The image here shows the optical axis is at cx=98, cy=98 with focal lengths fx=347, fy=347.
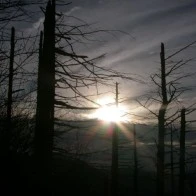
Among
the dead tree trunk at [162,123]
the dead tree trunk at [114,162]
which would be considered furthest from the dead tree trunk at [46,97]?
the dead tree trunk at [114,162]

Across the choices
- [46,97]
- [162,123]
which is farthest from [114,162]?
[46,97]

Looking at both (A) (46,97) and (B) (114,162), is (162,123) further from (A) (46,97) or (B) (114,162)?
(A) (46,97)

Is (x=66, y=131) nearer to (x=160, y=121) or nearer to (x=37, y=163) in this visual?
(x=37, y=163)

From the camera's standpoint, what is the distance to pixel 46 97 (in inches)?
268

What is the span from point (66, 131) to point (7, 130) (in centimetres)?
521

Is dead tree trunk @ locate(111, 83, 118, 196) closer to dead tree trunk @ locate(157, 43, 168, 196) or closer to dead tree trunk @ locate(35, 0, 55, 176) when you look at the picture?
dead tree trunk @ locate(157, 43, 168, 196)

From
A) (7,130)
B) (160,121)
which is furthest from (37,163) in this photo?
(160,121)

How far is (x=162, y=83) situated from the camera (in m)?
20.4

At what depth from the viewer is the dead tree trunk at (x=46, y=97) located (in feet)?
21.8

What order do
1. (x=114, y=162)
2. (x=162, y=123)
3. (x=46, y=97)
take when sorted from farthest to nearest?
(x=114, y=162), (x=162, y=123), (x=46, y=97)

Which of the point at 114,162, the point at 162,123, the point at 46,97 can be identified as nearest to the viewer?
the point at 46,97

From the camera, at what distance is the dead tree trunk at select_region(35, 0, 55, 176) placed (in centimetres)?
664

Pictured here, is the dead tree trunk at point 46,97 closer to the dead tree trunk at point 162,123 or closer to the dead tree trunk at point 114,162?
the dead tree trunk at point 162,123

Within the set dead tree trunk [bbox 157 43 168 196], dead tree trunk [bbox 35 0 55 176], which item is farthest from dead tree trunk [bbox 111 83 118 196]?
dead tree trunk [bbox 35 0 55 176]
